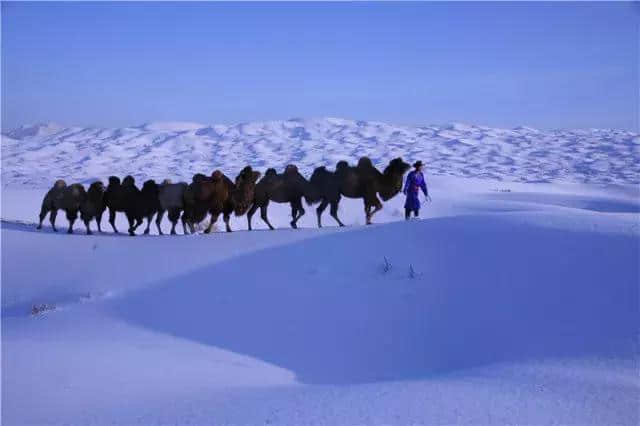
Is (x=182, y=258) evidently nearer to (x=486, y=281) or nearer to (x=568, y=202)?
(x=486, y=281)

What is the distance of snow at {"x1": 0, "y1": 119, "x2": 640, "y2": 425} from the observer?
4582 millimetres

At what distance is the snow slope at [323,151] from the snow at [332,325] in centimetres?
2167

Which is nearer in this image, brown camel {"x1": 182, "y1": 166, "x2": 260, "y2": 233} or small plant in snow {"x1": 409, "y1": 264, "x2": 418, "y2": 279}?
small plant in snow {"x1": 409, "y1": 264, "x2": 418, "y2": 279}

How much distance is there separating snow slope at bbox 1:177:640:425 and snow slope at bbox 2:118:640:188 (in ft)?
71.7

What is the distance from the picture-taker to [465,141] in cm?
5731

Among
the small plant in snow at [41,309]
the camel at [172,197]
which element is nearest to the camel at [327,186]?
the camel at [172,197]

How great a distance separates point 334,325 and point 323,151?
149 feet

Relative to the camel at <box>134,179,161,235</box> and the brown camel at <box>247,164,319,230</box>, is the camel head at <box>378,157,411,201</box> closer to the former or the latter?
the brown camel at <box>247,164,319,230</box>

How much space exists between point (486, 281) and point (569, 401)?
356 cm

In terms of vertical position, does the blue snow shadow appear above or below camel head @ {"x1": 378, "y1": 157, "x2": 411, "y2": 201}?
below

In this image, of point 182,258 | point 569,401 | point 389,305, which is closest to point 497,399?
point 569,401

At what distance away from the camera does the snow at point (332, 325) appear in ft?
15.0

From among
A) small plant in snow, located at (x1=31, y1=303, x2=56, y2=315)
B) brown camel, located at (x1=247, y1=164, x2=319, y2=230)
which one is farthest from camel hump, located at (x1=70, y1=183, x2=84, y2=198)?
small plant in snow, located at (x1=31, y1=303, x2=56, y2=315)

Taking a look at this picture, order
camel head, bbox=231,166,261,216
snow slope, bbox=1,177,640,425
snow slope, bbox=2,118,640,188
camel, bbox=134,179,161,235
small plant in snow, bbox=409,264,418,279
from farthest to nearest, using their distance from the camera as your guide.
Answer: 1. snow slope, bbox=2,118,640,188
2. camel, bbox=134,179,161,235
3. camel head, bbox=231,166,261,216
4. small plant in snow, bbox=409,264,418,279
5. snow slope, bbox=1,177,640,425
